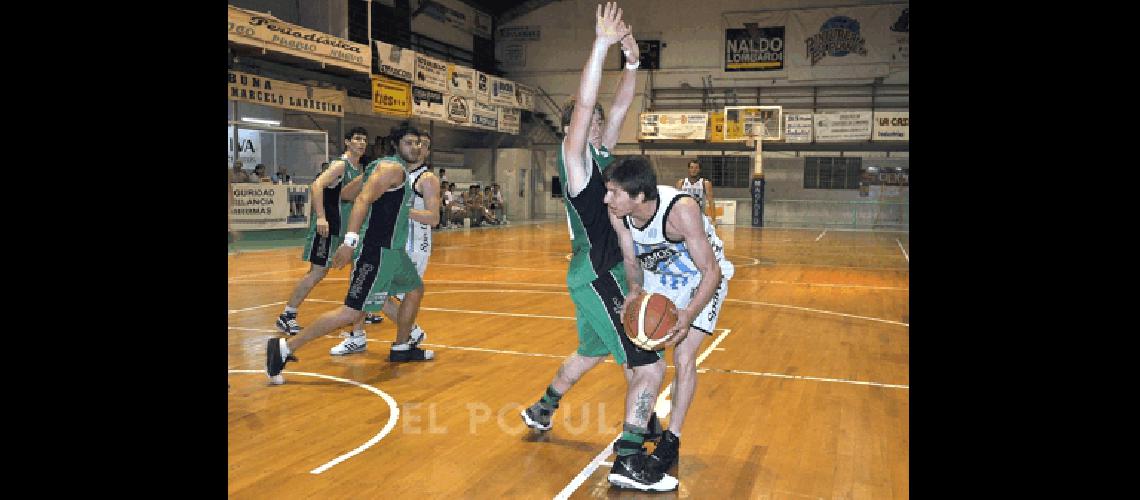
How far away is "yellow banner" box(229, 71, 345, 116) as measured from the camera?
15.8m

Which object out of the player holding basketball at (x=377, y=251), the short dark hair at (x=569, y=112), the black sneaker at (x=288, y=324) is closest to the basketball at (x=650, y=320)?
the short dark hair at (x=569, y=112)

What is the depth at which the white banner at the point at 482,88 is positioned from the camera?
958 inches

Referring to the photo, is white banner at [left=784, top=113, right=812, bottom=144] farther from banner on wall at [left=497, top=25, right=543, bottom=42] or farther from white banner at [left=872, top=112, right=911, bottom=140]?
banner on wall at [left=497, top=25, right=543, bottom=42]

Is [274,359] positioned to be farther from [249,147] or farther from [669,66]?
[669,66]

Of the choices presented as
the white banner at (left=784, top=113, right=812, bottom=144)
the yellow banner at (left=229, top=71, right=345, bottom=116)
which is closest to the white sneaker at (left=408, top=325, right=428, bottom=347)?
the yellow banner at (left=229, top=71, right=345, bottom=116)

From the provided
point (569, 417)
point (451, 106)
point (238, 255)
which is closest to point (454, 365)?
point (569, 417)

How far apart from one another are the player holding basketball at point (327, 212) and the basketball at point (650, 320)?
3.73 m

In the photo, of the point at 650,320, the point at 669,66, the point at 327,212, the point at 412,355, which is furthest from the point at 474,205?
the point at 650,320

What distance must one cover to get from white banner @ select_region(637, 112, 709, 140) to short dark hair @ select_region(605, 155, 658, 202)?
23372 millimetres

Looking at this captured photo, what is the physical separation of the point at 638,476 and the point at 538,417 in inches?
33.7

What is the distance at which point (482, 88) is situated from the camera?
24.7m

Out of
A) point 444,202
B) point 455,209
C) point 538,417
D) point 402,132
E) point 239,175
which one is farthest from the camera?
point 455,209

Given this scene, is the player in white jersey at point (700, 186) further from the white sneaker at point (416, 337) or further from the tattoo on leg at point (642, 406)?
the tattoo on leg at point (642, 406)
